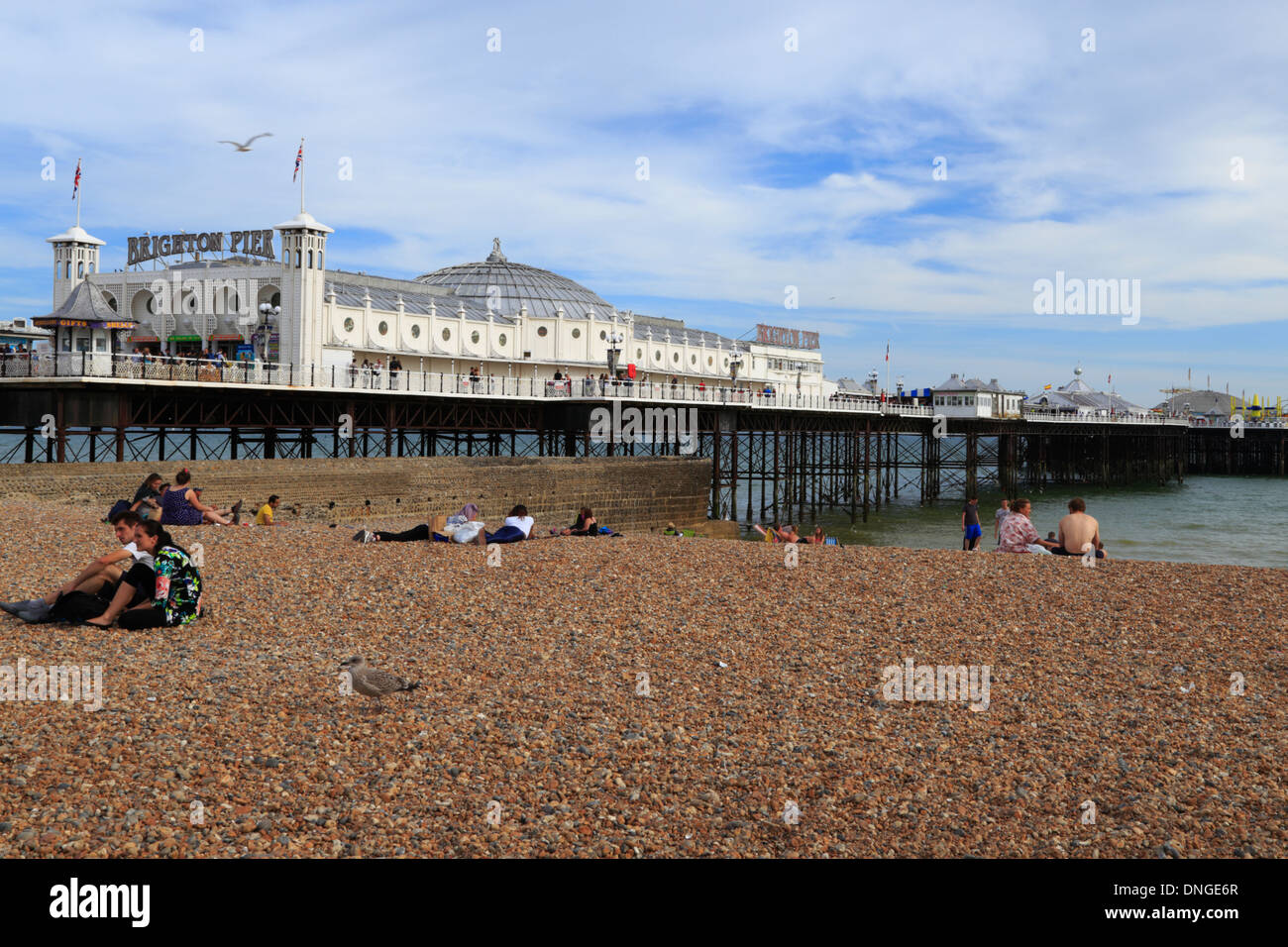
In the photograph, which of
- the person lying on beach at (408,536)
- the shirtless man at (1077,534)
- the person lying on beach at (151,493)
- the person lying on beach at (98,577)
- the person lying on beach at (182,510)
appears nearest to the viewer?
the person lying on beach at (98,577)

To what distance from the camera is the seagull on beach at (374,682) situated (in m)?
7.29

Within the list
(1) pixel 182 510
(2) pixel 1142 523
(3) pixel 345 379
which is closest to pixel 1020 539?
(1) pixel 182 510

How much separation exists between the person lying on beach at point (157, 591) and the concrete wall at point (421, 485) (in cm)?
1184

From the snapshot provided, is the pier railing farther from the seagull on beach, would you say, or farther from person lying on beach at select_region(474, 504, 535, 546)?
the seagull on beach

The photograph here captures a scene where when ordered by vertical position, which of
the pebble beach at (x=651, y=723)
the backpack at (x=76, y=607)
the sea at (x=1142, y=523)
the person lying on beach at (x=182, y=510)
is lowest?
the sea at (x=1142, y=523)

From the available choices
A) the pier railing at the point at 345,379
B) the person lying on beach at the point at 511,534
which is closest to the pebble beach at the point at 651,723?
the person lying on beach at the point at 511,534

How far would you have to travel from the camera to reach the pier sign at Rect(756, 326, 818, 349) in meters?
72.2

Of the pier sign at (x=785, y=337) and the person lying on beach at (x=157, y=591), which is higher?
the pier sign at (x=785, y=337)

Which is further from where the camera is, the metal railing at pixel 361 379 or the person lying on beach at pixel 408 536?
the metal railing at pixel 361 379

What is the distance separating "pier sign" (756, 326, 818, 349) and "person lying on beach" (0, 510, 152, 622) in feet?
210

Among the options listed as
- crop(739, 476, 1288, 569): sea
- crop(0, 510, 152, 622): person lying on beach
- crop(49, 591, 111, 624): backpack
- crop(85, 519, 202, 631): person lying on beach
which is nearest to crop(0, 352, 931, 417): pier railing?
crop(739, 476, 1288, 569): sea

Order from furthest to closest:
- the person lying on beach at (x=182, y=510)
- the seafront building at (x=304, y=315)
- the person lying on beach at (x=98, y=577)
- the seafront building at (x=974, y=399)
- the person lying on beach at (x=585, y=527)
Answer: the seafront building at (x=974, y=399), the seafront building at (x=304, y=315), the person lying on beach at (x=585, y=527), the person lying on beach at (x=182, y=510), the person lying on beach at (x=98, y=577)

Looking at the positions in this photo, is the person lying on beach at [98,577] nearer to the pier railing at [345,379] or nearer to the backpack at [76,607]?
the backpack at [76,607]
